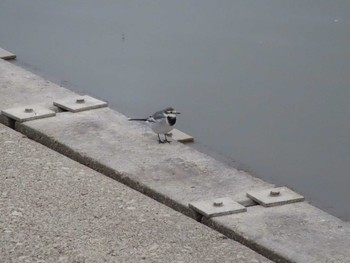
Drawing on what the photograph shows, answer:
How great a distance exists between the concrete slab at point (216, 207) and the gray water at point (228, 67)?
62cm

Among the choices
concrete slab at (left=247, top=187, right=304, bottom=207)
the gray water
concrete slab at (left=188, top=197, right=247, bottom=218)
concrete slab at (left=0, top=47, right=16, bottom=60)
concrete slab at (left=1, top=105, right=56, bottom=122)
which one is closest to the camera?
concrete slab at (left=188, top=197, right=247, bottom=218)

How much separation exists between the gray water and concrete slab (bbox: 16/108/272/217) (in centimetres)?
39

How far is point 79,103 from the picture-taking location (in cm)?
657

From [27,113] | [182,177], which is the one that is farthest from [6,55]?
[182,177]

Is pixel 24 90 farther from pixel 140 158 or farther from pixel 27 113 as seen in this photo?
pixel 140 158

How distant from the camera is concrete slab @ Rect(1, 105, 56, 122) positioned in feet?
20.7

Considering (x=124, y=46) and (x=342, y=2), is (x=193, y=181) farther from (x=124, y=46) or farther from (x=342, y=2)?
(x=342, y=2)

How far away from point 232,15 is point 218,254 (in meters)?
3.82

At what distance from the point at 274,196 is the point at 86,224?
3.06ft

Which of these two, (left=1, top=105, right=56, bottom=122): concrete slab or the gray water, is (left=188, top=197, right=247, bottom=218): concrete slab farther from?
(left=1, top=105, right=56, bottom=122): concrete slab

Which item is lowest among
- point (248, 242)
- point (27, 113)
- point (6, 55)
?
point (6, 55)

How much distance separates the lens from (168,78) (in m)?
7.23

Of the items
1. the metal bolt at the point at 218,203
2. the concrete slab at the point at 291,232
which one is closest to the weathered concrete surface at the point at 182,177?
the concrete slab at the point at 291,232

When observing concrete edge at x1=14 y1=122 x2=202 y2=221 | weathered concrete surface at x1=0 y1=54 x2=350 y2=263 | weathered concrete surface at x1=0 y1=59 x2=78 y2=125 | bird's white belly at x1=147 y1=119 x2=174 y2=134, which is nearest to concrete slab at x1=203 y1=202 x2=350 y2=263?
weathered concrete surface at x1=0 y1=54 x2=350 y2=263
